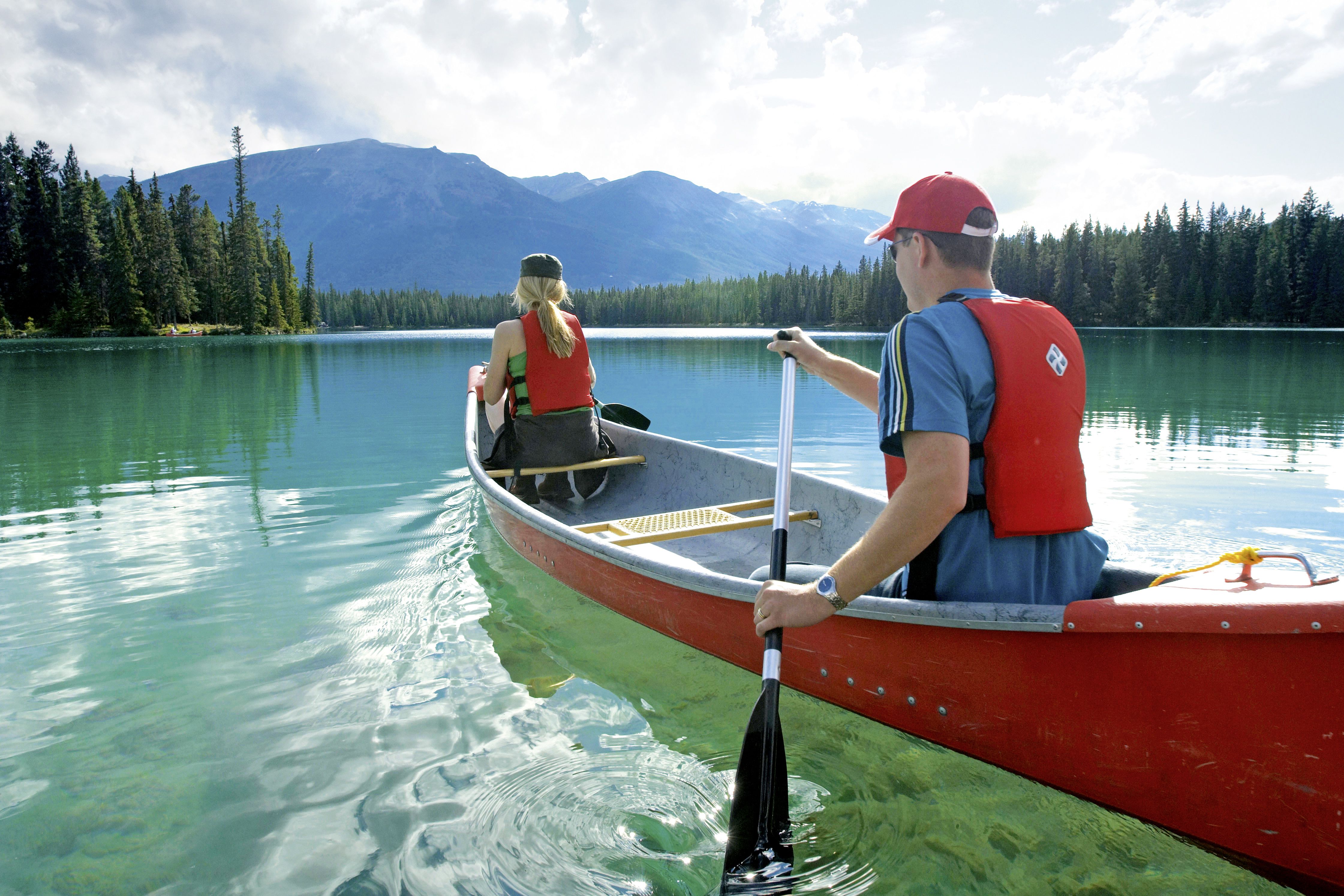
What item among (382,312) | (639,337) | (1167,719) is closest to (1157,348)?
(639,337)

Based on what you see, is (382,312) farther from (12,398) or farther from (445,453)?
(445,453)

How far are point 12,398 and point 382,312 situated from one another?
432 ft

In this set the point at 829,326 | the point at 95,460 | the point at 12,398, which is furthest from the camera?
the point at 829,326

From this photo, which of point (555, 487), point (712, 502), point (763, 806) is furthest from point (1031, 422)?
point (555, 487)

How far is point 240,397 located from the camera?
71.1 ft

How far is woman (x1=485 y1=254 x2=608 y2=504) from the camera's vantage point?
7035 mm

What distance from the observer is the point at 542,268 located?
6.98m

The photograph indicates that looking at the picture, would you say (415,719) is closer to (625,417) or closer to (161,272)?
(625,417)

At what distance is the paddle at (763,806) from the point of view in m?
2.94

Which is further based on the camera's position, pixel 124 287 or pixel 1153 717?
pixel 124 287

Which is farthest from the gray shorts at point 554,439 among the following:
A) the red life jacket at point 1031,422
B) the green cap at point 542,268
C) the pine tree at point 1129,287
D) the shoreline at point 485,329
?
the pine tree at point 1129,287

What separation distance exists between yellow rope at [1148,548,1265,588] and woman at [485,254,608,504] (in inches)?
192

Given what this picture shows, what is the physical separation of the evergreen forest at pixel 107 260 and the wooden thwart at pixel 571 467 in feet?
265

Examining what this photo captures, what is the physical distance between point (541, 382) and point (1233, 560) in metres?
5.65
